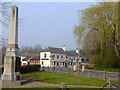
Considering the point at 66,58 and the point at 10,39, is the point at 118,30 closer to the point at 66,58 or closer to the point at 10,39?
the point at 10,39

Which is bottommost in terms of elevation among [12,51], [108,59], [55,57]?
[108,59]

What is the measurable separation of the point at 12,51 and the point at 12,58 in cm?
98

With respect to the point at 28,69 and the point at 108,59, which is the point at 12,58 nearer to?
the point at 28,69

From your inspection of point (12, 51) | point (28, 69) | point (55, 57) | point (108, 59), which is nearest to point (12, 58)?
point (12, 51)

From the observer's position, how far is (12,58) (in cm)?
1428

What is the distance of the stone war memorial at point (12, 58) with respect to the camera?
1398 centimetres

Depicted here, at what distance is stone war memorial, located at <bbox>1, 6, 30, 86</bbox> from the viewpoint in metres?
14.0

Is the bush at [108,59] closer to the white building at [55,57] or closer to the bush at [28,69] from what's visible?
the bush at [28,69]

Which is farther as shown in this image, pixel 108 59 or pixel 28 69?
pixel 108 59

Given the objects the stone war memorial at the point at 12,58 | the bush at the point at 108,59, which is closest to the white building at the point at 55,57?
the bush at the point at 108,59

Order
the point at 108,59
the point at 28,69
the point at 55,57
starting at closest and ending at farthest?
the point at 28,69, the point at 108,59, the point at 55,57

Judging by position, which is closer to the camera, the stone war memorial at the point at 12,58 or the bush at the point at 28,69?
the stone war memorial at the point at 12,58

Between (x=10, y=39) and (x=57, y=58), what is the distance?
55.4 m

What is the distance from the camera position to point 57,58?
70.2m
